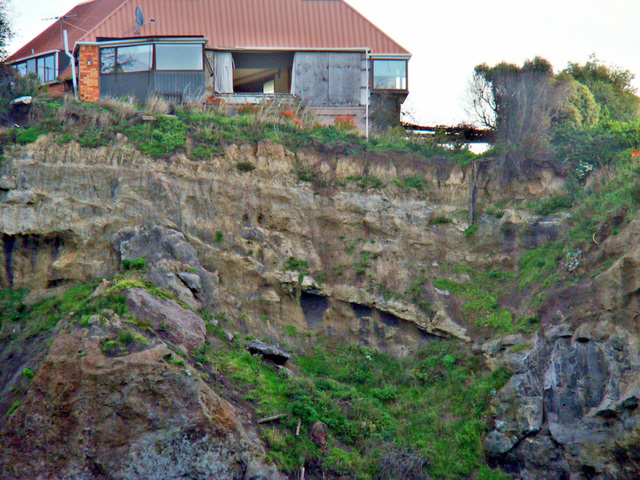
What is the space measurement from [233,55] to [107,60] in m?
4.84

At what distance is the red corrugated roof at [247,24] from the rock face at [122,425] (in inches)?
627

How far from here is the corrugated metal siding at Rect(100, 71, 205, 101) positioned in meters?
29.1

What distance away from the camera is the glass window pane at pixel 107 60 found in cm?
2949

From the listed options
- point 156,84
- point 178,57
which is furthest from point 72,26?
point 156,84

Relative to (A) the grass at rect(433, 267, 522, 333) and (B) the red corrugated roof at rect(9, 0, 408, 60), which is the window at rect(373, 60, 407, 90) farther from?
(A) the grass at rect(433, 267, 522, 333)

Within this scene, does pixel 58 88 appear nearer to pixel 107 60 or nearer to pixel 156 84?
pixel 107 60

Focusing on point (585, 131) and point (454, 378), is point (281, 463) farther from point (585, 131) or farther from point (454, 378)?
point (585, 131)

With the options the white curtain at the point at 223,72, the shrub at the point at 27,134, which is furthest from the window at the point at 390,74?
the shrub at the point at 27,134

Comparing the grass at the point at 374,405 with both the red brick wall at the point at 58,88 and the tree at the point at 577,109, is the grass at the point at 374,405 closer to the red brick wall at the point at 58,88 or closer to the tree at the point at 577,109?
the tree at the point at 577,109

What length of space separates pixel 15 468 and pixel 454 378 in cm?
1107

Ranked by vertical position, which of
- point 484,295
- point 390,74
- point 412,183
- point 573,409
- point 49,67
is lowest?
point 573,409

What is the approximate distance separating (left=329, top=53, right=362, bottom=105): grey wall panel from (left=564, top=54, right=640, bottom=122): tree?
27.8 ft

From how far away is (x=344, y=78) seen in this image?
30938 millimetres

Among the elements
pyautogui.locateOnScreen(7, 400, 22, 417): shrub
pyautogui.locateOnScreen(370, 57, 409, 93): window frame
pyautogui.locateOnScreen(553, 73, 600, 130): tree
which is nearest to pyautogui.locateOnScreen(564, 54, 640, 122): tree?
pyautogui.locateOnScreen(553, 73, 600, 130): tree
